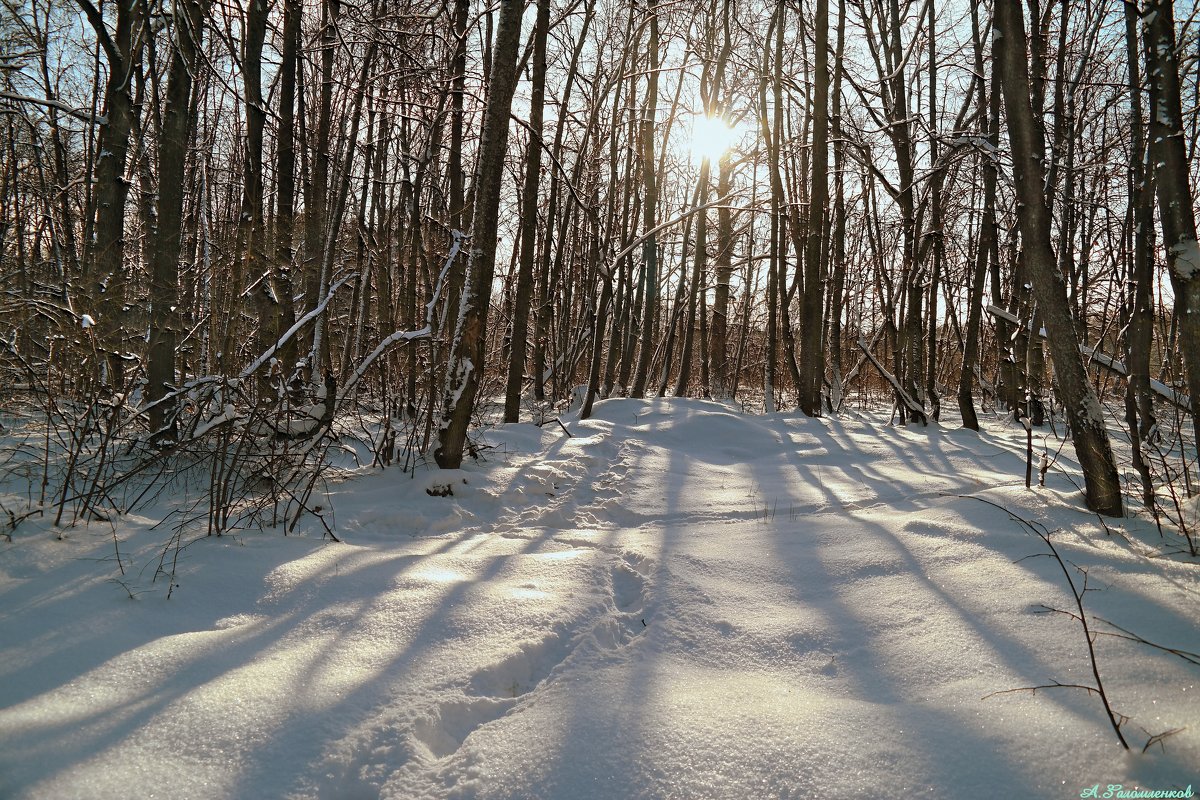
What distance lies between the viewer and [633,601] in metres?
2.65

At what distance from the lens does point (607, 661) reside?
209 centimetres

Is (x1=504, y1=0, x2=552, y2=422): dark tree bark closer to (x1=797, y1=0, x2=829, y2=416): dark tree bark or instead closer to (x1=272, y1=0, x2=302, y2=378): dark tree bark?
(x1=272, y1=0, x2=302, y2=378): dark tree bark

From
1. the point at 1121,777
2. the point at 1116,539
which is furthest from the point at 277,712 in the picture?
the point at 1116,539

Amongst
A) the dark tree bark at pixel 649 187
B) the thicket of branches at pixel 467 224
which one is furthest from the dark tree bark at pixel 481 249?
the dark tree bark at pixel 649 187

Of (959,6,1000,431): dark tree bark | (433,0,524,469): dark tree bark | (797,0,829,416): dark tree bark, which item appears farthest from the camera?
(797,0,829,416): dark tree bark

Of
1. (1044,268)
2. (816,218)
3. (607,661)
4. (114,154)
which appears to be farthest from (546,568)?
(816,218)

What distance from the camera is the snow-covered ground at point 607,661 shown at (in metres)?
1.46

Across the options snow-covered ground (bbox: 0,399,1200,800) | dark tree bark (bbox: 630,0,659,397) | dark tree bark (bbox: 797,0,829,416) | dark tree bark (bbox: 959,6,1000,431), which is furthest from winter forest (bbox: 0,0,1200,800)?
dark tree bark (bbox: 630,0,659,397)

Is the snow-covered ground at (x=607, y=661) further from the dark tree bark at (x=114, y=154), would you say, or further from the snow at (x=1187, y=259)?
the dark tree bark at (x=114, y=154)

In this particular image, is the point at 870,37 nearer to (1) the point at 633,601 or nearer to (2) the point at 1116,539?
(2) the point at 1116,539

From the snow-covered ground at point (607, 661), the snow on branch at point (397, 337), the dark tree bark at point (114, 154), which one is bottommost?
the snow-covered ground at point (607, 661)

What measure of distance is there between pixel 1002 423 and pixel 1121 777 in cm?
921

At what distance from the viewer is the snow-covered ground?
57.4 inches

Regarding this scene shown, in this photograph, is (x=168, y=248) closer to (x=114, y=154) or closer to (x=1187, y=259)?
(x=114, y=154)
